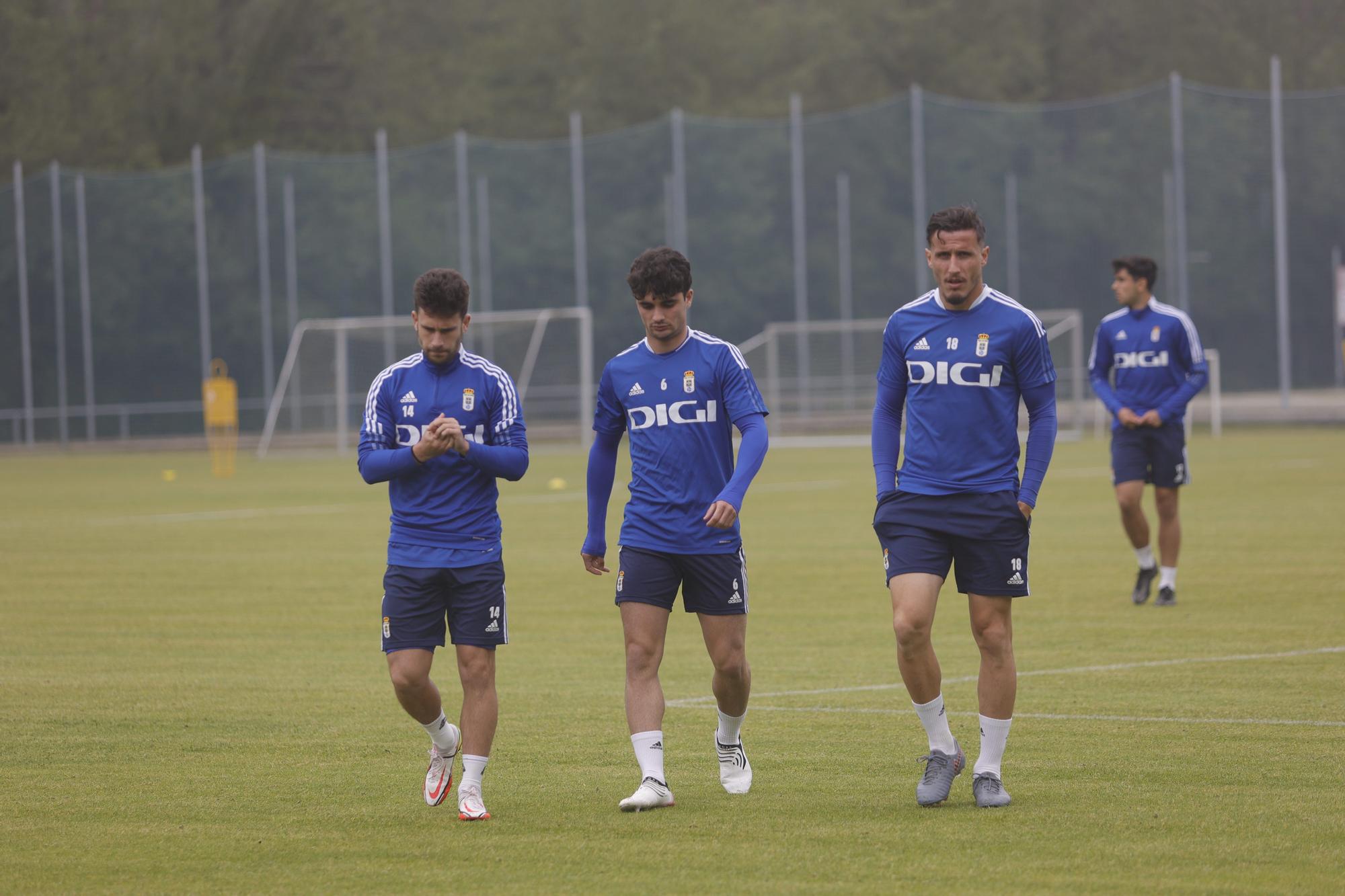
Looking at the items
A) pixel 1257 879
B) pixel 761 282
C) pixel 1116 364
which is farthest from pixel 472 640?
pixel 761 282

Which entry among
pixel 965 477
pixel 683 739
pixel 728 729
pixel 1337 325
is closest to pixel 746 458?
pixel 965 477

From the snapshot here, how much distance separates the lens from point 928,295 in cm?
Answer: 692

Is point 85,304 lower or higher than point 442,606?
higher

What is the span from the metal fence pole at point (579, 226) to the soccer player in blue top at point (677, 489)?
3944cm

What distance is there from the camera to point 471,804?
20.9 feet

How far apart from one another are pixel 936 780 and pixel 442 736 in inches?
66.7

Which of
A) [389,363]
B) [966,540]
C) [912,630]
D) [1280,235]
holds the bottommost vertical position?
[912,630]

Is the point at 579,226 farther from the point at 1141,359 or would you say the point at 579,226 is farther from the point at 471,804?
the point at 471,804

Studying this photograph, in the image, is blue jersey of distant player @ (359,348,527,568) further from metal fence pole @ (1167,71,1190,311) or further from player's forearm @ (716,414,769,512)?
metal fence pole @ (1167,71,1190,311)

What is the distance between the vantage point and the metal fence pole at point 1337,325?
4172cm

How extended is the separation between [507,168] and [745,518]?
2811 cm

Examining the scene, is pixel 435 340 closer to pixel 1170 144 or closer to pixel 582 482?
pixel 582 482

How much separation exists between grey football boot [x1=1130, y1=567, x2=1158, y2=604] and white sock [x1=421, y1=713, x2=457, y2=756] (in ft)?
22.6

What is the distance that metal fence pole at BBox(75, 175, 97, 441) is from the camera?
149 feet
